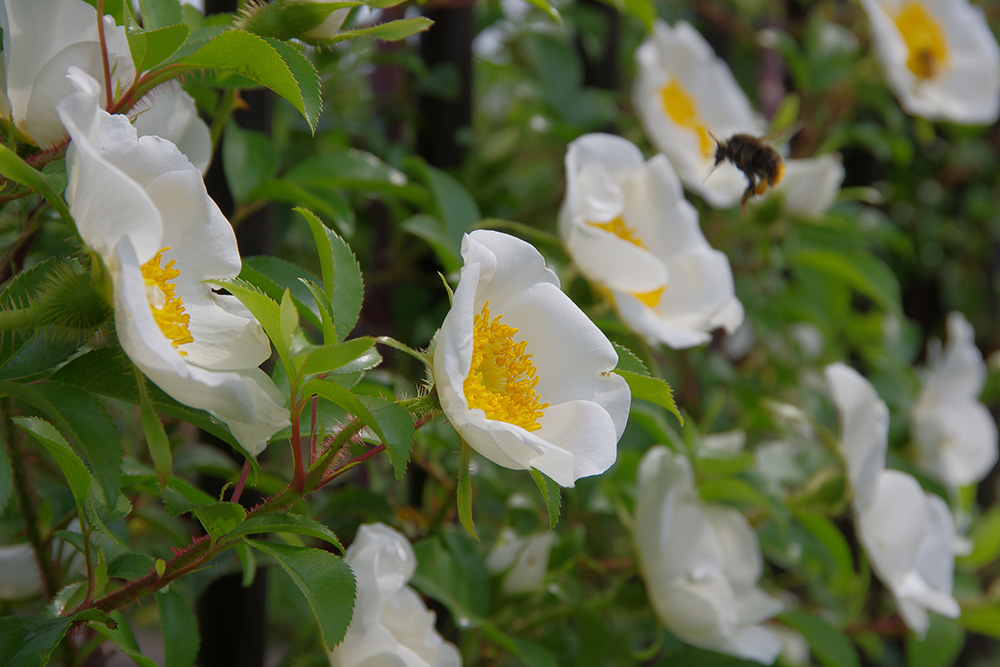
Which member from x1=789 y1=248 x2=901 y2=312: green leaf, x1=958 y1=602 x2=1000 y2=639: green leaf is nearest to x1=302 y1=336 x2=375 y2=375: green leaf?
x1=789 y1=248 x2=901 y2=312: green leaf

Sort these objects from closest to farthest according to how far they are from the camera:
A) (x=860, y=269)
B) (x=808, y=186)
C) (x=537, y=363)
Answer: (x=537, y=363) < (x=808, y=186) < (x=860, y=269)

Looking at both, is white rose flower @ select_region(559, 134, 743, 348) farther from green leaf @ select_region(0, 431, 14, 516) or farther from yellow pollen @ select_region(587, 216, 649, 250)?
green leaf @ select_region(0, 431, 14, 516)

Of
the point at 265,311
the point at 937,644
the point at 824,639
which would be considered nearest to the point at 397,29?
the point at 265,311

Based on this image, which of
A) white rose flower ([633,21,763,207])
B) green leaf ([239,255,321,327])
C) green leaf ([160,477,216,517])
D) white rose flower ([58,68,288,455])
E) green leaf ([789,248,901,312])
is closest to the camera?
white rose flower ([58,68,288,455])

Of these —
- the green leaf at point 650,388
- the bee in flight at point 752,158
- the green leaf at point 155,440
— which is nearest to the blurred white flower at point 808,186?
the bee in flight at point 752,158

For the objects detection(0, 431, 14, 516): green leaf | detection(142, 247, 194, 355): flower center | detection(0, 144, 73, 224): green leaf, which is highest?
detection(0, 144, 73, 224): green leaf

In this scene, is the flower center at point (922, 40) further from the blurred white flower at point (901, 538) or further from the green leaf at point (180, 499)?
the green leaf at point (180, 499)

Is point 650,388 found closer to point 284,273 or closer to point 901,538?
point 284,273
